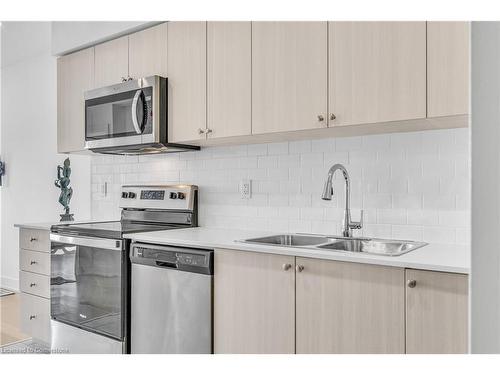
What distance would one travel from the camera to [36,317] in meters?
3.06

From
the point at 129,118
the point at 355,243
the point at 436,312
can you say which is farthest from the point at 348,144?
the point at 129,118

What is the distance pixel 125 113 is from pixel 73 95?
697mm

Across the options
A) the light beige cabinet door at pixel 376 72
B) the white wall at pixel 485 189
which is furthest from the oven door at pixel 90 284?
the white wall at pixel 485 189

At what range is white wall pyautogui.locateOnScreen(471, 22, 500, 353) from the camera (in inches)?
14.2

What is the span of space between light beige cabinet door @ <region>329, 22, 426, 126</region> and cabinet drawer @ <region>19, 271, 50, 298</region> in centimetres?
234

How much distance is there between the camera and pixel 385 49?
1.83 meters

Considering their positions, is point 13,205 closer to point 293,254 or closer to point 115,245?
point 115,245

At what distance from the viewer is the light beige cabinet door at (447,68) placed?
1650 mm

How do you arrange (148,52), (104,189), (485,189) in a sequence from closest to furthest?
(485,189)
(148,52)
(104,189)

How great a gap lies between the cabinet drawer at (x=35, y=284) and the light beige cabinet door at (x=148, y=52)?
1.59 metres

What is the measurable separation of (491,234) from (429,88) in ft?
5.01

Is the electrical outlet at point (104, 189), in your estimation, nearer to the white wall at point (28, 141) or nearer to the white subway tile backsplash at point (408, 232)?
the white wall at point (28, 141)

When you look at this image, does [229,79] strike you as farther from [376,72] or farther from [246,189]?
[376,72]
